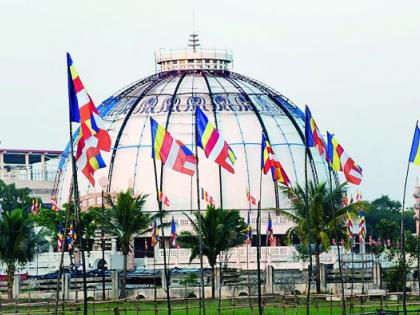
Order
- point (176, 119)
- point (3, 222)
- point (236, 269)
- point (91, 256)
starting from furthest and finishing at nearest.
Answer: point (176, 119)
point (91, 256)
point (236, 269)
point (3, 222)

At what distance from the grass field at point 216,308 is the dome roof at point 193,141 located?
42.1m

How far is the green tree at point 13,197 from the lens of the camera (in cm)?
13938

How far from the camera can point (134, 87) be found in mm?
114562

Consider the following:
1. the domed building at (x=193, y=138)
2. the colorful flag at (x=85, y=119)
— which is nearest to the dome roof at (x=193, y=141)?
the domed building at (x=193, y=138)

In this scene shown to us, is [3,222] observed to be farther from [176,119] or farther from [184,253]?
[176,119]

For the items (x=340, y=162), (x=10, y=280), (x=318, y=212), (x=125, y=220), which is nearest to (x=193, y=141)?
(x=125, y=220)

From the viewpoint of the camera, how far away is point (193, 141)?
4299 inches

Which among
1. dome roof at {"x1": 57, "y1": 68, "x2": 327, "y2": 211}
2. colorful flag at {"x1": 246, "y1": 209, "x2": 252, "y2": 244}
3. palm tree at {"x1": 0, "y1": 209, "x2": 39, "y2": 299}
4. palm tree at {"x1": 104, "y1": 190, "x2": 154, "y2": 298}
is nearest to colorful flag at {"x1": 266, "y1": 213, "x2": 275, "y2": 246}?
colorful flag at {"x1": 246, "y1": 209, "x2": 252, "y2": 244}

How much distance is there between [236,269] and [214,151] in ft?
99.0

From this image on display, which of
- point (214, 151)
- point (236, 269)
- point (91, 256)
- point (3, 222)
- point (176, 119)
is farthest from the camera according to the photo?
point (176, 119)

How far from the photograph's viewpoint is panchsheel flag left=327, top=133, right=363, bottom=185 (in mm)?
56938

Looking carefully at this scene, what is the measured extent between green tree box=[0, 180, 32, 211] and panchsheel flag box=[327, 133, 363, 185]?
81.7m

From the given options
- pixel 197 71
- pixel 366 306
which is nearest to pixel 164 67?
pixel 197 71

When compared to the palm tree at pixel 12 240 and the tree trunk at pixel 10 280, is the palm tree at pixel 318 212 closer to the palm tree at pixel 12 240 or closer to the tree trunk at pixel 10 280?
the palm tree at pixel 12 240
